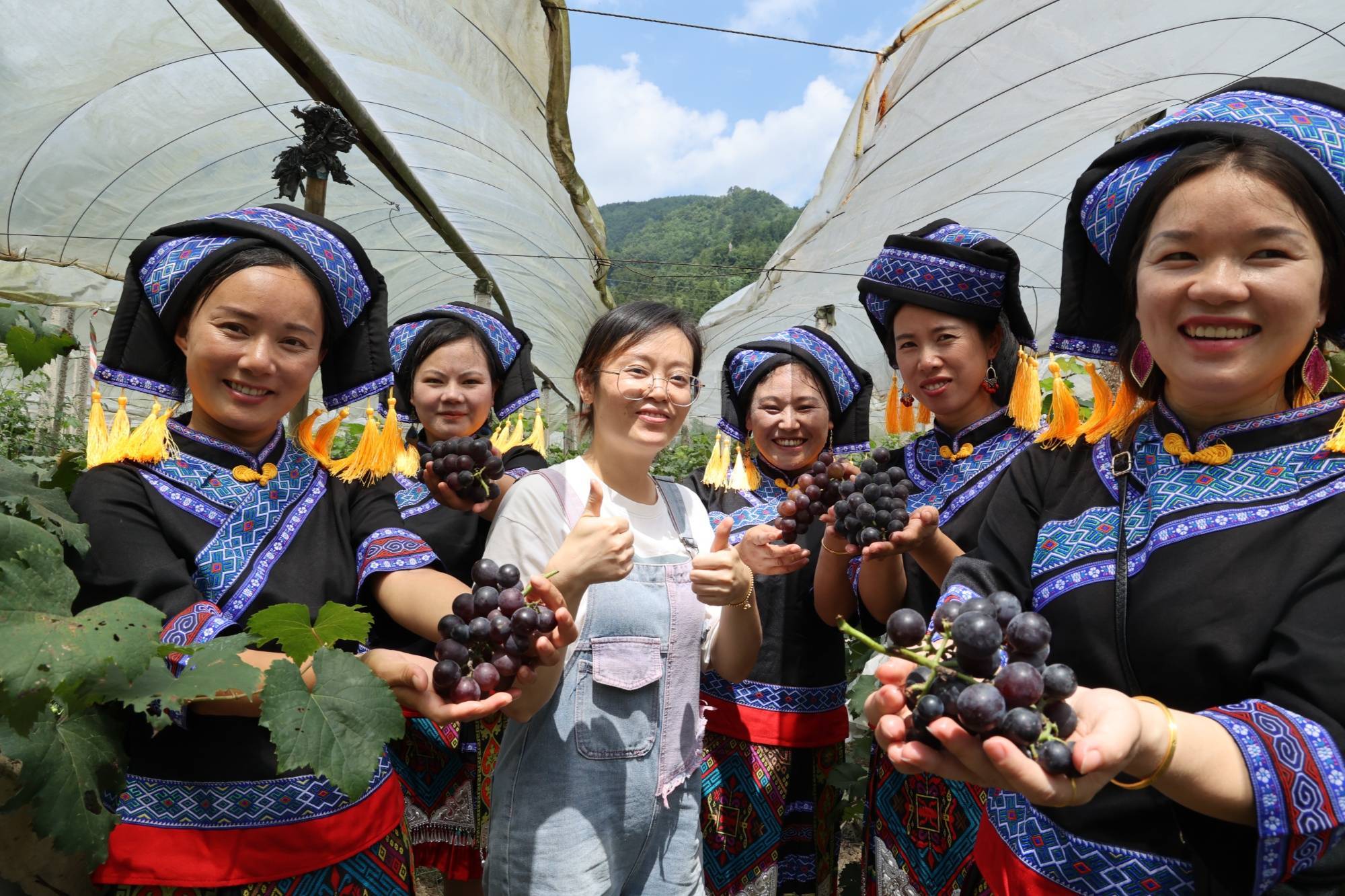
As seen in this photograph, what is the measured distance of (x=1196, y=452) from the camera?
1.49 metres

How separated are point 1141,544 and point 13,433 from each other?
9.12 meters

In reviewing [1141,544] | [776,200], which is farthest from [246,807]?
[776,200]

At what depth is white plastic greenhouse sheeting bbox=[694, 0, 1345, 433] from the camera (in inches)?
200

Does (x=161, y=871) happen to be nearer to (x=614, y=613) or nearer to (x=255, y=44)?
(x=614, y=613)

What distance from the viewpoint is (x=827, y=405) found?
3336mm

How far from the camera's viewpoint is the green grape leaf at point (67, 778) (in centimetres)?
129

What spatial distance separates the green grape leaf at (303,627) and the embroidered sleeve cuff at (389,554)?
31cm

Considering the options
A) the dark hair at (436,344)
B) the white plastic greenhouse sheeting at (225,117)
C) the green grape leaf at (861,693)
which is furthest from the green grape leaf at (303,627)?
the white plastic greenhouse sheeting at (225,117)

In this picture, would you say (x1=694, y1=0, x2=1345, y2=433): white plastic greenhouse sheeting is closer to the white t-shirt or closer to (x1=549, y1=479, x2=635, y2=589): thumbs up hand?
the white t-shirt

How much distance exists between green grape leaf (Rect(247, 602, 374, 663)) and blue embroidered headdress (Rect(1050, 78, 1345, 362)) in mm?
1546

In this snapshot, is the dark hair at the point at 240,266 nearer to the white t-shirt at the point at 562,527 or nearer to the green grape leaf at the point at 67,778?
the white t-shirt at the point at 562,527

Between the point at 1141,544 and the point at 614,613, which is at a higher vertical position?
the point at 1141,544

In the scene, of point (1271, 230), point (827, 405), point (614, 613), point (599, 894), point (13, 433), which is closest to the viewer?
point (1271, 230)

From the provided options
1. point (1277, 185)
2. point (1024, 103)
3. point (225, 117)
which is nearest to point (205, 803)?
point (1277, 185)
